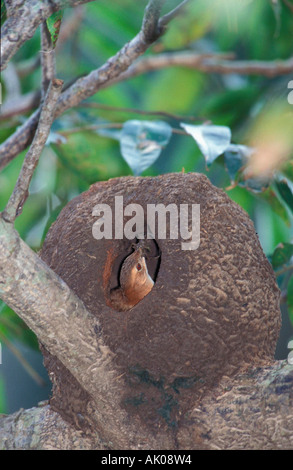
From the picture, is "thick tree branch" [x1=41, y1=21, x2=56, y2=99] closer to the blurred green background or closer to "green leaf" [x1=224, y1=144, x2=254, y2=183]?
the blurred green background

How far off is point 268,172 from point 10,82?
45.9 inches

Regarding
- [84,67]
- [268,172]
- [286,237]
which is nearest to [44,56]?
[268,172]

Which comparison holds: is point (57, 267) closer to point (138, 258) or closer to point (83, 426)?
point (138, 258)

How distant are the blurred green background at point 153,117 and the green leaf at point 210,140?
0.10m

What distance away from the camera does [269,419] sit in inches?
46.7

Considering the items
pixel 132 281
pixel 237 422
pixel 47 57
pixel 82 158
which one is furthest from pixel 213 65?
pixel 237 422

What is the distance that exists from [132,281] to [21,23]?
0.75 metres

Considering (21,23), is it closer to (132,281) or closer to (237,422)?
(132,281)

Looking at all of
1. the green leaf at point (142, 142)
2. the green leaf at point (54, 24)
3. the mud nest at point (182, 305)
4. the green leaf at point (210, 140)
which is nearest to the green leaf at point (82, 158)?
the green leaf at point (142, 142)

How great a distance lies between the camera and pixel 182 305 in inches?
52.0

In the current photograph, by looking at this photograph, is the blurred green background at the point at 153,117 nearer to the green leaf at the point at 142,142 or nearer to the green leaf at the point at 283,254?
the green leaf at the point at 283,254

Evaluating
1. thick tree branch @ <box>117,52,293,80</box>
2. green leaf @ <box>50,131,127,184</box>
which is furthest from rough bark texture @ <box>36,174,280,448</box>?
thick tree branch @ <box>117,52,293,80</box>

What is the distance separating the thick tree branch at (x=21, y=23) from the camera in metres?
1.03
